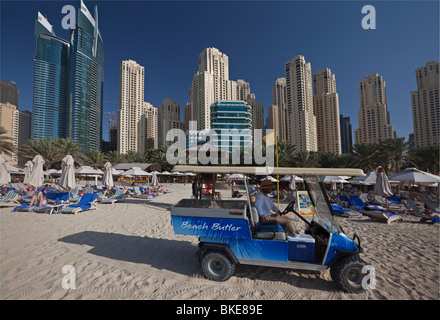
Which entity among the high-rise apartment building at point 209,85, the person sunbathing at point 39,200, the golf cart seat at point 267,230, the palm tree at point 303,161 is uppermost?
the high-rise apartment building at point 209,85

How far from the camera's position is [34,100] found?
91.5m

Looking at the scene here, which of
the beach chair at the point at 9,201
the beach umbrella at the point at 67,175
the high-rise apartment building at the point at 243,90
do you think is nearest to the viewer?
the beach chair at the point at 9,201

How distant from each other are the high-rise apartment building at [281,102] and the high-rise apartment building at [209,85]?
25.7 m

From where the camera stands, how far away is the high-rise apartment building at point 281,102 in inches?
3999

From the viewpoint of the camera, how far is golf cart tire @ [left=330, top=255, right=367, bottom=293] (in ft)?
10.2

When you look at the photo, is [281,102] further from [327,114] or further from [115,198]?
[115,198]

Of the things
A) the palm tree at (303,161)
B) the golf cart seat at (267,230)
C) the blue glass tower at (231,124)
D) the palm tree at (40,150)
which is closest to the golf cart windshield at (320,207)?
the golf cart seat at (267,230)

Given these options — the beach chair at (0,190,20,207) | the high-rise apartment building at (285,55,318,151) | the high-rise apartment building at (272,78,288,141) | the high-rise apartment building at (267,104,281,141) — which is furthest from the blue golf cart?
the high-rise apartment building at (267,104,281,141)

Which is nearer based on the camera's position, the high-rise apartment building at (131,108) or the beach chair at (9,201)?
the beach chair at (9,201)

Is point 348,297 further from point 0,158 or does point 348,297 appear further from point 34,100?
point 34,100

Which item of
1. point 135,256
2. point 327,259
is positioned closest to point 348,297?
point 327,259

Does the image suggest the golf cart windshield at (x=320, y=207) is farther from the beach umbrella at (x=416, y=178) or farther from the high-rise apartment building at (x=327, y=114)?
the high-rise apartment building at (x=327, y=114)

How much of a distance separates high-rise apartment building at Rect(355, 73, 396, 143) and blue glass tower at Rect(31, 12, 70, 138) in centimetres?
14220
